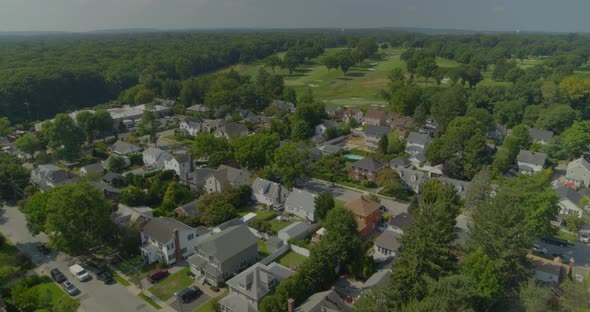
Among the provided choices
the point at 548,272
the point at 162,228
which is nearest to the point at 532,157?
the point at 548,272

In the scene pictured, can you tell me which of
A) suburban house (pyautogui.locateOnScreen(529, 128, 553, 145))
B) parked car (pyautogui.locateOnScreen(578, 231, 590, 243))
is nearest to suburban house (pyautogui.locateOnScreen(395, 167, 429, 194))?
parked car (pyautogui.locateOnScreen(578, 231, 590, 243))

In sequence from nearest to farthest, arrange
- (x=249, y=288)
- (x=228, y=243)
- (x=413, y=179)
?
(x=249, y=288)
(x=228, y=243)
(x=413, y=179)

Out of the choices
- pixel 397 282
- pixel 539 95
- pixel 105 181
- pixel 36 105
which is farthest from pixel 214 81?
pixel 397 282

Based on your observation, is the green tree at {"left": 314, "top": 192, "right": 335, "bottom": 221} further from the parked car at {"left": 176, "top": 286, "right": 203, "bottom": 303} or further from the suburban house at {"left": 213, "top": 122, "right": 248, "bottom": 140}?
the suburban house at {"left": 213, "top": 122, "right": 248, "bottom": 140}

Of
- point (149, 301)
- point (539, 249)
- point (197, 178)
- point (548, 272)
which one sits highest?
point (548, 272)

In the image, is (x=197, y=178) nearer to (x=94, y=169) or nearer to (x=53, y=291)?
(x=94, y=169)

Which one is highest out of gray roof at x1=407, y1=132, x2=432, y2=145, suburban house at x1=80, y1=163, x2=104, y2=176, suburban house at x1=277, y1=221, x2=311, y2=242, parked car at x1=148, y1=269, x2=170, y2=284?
gray roof at x1=407, y1=132, x2=432, y2=145
